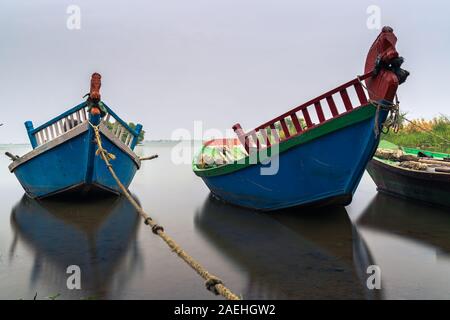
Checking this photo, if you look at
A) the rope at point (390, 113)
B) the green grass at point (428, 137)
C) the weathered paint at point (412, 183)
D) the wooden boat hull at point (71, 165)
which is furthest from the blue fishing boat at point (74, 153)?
the green grass at point (428, 137)

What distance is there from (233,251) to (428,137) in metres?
21.7

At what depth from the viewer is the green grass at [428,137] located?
22484mm

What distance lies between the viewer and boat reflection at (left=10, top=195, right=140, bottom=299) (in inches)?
197

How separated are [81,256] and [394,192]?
35.5 ft

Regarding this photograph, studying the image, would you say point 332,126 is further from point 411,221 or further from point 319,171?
point 411,221

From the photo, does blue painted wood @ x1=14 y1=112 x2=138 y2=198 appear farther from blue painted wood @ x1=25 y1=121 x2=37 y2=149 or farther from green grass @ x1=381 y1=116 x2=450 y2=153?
green grass @ x1=381 y1=116 x2=450 y2=153

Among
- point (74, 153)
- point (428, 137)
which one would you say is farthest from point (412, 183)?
point (428, 137)

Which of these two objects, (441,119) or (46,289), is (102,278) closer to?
(46,289)

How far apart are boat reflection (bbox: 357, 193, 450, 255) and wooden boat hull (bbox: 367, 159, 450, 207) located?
0.29m

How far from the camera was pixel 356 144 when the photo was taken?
25.0ft

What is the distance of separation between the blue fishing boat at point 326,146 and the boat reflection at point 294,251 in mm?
689

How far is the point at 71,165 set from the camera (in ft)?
35.0

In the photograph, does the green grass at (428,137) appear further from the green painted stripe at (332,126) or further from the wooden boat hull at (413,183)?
the green painted stripe at (332,126)
